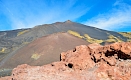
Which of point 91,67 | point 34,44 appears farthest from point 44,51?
point 91,67

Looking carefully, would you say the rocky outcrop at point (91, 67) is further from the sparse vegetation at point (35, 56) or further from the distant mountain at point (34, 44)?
the sparse vegetation at point (35, 56)

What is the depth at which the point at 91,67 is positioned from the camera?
8.21 meters

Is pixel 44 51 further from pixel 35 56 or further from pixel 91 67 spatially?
pixel 91 67

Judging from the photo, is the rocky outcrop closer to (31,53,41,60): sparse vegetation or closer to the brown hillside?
the brown hillside

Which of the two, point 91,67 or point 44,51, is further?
point 44,51

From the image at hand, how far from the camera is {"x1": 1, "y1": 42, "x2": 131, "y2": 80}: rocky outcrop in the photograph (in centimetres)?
768

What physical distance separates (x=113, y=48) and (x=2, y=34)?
258 feet

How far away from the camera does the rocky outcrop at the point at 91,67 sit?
25.2ft

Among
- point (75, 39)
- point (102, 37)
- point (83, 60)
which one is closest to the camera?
point (83, 60)

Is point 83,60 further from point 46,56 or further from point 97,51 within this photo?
point 46,56

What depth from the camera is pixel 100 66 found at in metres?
8.05

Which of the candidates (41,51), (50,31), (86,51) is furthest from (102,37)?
(86,51)

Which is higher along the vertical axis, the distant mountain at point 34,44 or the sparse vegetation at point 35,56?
the distant mountain at point 34,44

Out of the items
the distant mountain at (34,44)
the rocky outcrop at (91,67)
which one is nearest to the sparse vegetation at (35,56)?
the distant mountain at (34,44)
